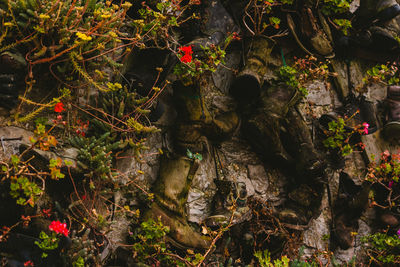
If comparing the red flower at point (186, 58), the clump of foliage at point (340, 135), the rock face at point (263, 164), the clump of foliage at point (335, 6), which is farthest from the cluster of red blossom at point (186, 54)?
the clump of foliage at point (335, 6)

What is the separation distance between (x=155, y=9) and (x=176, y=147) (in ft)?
4.01

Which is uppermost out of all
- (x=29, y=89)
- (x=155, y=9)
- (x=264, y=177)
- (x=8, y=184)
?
(x=155, y=9)

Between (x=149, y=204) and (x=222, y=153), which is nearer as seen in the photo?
(x=149, y=204)

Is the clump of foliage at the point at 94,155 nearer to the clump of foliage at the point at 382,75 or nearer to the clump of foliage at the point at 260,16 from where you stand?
the clump of foliage at the point at 260,16

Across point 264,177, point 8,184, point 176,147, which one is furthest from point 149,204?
point 264,177

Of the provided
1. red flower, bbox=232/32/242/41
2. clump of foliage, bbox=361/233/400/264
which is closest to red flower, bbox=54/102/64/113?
red flower, bbox=232/32/242/41

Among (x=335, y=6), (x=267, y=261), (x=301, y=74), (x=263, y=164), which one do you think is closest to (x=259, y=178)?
(x=263, y=164)

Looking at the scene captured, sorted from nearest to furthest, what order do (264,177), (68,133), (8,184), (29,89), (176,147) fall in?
(8,184)
(29,89)
(68,133)
(176,147)
(264,177)

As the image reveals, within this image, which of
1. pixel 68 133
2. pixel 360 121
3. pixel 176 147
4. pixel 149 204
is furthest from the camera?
pixel 360 121

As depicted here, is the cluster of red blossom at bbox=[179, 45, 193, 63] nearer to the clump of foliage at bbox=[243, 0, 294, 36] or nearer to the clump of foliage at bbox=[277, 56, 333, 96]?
the clump of foliage at bbox=[243, 0, 294, 36]

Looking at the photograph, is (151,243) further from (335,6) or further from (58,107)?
(335,6)

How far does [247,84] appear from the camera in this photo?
3479 mm

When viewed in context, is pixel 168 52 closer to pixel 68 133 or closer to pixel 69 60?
pixel 69 60

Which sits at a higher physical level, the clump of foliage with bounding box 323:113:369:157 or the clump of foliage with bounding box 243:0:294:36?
the clump of foliage with bounding box 243:0:294:36
